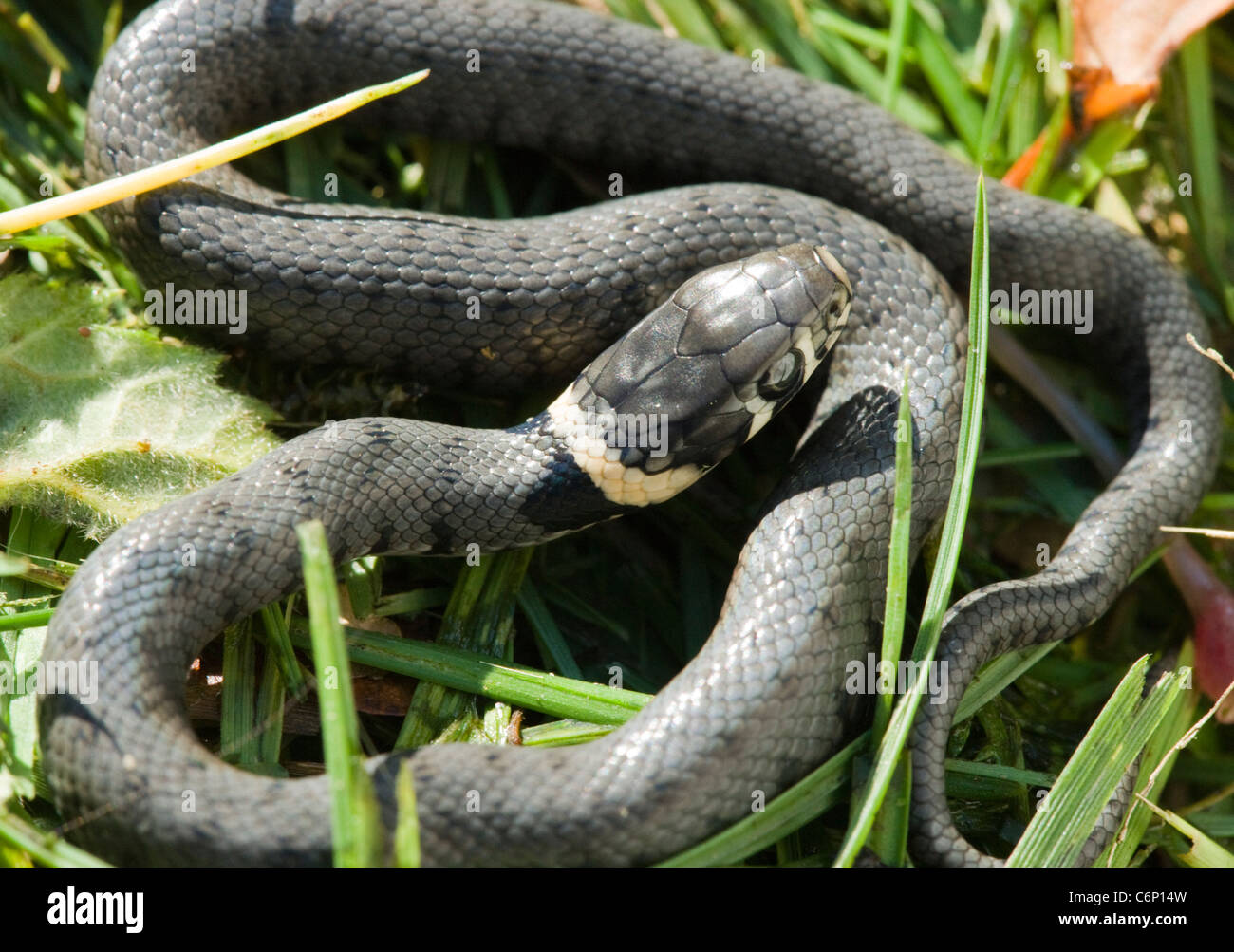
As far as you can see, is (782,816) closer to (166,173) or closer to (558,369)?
(558,369)

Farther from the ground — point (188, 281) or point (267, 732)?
point (188, 281)

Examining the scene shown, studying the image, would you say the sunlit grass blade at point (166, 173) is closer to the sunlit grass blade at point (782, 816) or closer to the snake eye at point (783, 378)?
the snake eye at point (783, 378)

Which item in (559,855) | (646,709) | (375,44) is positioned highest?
(375,44)

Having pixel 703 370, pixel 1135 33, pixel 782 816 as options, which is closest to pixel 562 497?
pixel 703 370

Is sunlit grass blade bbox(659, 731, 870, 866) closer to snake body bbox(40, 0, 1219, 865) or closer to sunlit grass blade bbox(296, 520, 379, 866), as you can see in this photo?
snake body bbox(40, 0, 1219, 865)
